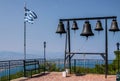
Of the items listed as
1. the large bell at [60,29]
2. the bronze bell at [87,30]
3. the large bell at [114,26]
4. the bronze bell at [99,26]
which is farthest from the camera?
the large bell at [60,29]

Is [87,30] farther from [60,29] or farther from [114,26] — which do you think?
[60,29]

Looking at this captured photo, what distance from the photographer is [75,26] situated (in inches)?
965

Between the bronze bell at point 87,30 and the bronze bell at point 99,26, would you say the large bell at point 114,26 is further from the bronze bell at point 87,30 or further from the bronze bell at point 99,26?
the bronze bell at point 87,30

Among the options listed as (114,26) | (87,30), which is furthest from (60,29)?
(114,26)

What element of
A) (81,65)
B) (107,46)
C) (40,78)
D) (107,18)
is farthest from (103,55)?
(81,65)

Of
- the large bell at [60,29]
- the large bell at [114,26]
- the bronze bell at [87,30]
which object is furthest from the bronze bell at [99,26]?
the large bell at [60,29]

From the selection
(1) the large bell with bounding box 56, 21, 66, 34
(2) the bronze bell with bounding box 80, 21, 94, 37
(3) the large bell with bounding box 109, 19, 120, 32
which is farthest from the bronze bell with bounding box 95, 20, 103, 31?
(1) the large bell with bounding box 56, 21, 66, 34

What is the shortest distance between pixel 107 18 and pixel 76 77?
4.26m

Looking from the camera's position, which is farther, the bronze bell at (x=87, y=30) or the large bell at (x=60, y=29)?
the large bell at (x=60, y=29)

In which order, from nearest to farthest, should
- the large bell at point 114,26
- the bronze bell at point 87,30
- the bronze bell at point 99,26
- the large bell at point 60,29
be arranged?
the bronze bell at point 87,30
the large bell at point 114,26
the bronze bell at point 99,26
the large bell at point 60,29

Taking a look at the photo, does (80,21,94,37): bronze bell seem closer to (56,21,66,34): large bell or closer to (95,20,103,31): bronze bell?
(95,20,103,31): bronze bell

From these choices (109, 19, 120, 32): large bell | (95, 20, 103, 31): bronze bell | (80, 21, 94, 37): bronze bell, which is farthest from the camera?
(95, 20, 103, 31): bronze bell

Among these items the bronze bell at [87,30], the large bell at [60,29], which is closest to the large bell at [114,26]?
the bronze bell at [87,30]

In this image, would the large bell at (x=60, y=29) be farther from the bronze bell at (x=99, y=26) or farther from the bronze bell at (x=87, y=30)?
the bronze bell at (x=99, y=26)
